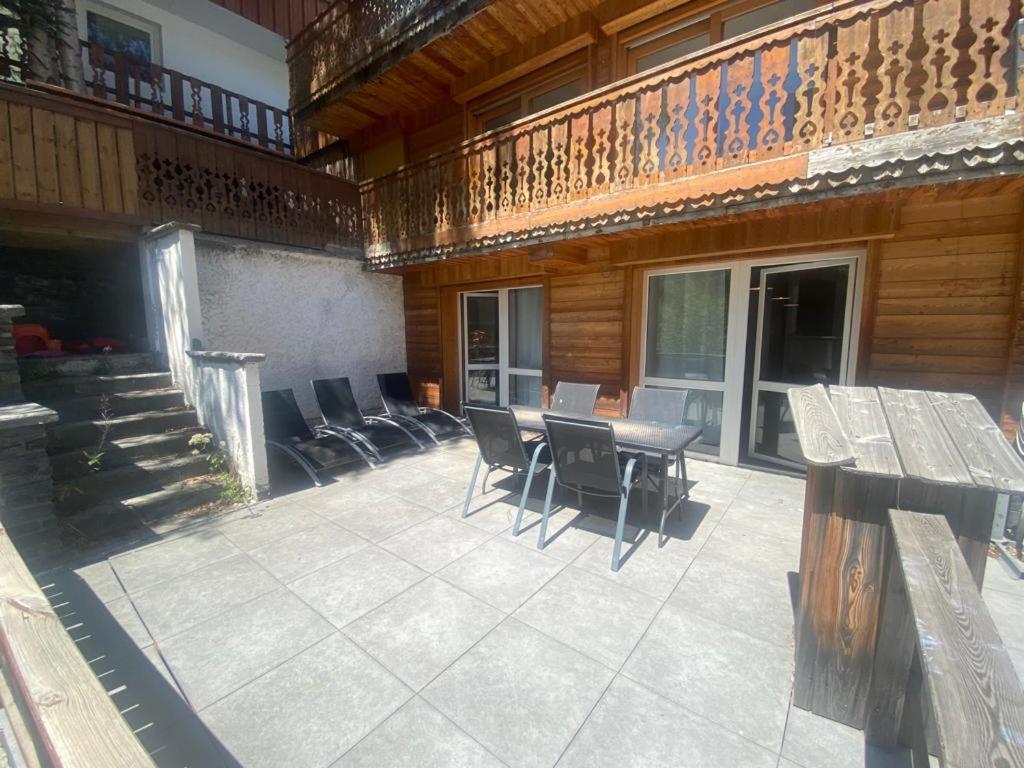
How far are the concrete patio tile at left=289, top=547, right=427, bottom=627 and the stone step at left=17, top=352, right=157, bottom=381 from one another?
389 cm

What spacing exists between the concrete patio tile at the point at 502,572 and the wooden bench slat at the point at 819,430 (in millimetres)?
1729

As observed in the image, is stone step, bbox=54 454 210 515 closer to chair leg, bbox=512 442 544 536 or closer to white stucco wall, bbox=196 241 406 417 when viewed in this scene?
white stucco wall, bbox=196 241 406 417

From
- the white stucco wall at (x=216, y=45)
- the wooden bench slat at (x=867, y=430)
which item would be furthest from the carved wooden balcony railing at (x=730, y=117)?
the white stucco wall at (x=216, y=45)

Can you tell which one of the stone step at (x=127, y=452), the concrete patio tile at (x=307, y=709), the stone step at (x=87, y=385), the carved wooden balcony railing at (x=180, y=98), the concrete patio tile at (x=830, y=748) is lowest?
the concrete patio tile at (x=307, y=709)

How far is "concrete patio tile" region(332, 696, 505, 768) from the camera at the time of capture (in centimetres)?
158

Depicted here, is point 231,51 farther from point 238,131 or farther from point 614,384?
point 614,384

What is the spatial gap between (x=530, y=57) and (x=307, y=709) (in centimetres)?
721

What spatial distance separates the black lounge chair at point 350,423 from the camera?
17.4ft

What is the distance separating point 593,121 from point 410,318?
179 inches

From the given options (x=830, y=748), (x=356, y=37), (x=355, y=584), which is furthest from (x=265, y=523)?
(x=356, y=37)

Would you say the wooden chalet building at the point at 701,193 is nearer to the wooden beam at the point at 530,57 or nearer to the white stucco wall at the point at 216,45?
the wooden beam at the point at 530,57

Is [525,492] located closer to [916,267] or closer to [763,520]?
[763,520]

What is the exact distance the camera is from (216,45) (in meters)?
8.53

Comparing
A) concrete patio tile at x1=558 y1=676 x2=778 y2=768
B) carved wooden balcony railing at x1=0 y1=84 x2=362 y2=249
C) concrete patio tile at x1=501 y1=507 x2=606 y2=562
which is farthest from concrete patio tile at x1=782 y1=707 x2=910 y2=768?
carved wooden balcony railing at x1=0 y1=84 x2=362 y2=249
